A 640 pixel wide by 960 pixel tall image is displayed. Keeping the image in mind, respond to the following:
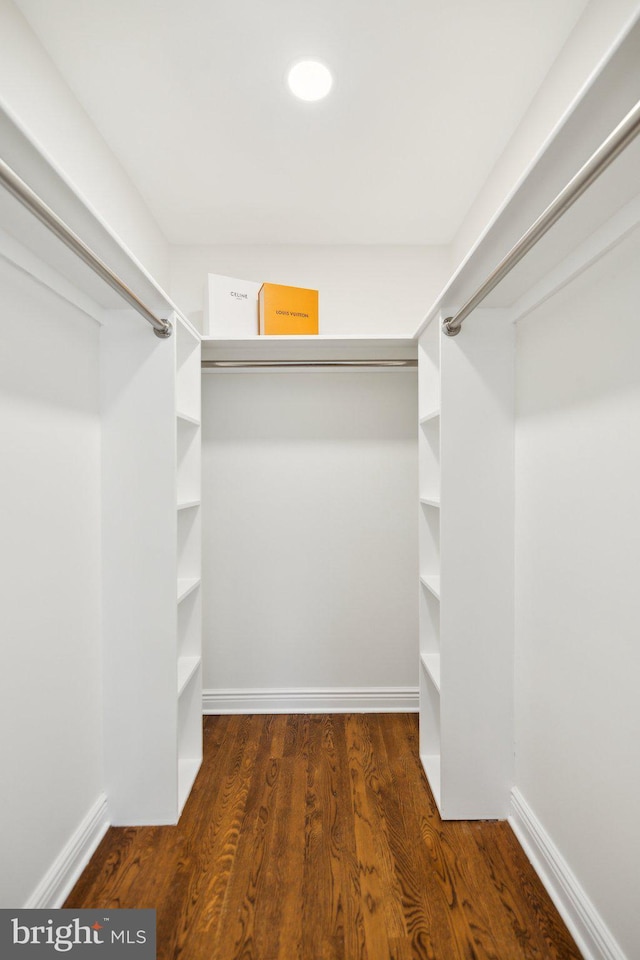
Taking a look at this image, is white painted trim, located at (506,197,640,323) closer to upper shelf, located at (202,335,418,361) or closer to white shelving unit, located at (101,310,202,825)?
upper shelf, located at (202,335,418,361)

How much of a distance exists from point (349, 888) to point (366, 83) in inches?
105

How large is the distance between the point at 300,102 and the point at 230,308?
36.7 inches

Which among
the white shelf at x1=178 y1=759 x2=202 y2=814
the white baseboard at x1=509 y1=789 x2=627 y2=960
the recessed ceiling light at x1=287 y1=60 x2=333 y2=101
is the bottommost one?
the white shelf at x1=178 y1=759 x2=202 y2=814

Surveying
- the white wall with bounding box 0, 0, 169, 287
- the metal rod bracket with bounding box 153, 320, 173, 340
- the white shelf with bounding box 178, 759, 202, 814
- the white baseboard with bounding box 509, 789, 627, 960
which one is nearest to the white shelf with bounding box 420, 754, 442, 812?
the white baseboard with bounding box 509, 789, 627, 960

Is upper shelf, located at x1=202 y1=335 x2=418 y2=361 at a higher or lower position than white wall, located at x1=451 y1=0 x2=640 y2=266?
lower

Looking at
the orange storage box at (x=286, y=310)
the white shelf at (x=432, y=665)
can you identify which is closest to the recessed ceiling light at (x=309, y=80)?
the orange storage box at (x=286, y=310)

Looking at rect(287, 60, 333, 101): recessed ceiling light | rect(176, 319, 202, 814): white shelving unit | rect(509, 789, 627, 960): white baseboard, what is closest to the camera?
rect(509, 789, 627, 960): white baseboard

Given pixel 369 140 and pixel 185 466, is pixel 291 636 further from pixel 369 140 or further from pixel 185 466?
pixel 369 140

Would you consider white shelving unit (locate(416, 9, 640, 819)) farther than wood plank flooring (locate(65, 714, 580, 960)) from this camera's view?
Yes

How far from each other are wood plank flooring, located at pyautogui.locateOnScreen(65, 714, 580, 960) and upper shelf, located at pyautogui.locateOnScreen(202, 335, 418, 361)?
199cm

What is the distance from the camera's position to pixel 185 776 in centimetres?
213

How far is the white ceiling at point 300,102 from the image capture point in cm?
144

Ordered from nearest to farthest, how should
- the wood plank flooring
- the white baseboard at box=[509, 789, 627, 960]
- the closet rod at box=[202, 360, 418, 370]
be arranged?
the white baseboard at box=[509, 789, 627, 960]
the wood plank flooring
the closet rod at box=[202, 360, 418, 370]

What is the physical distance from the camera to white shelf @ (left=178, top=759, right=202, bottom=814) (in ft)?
Answer: 6.56
